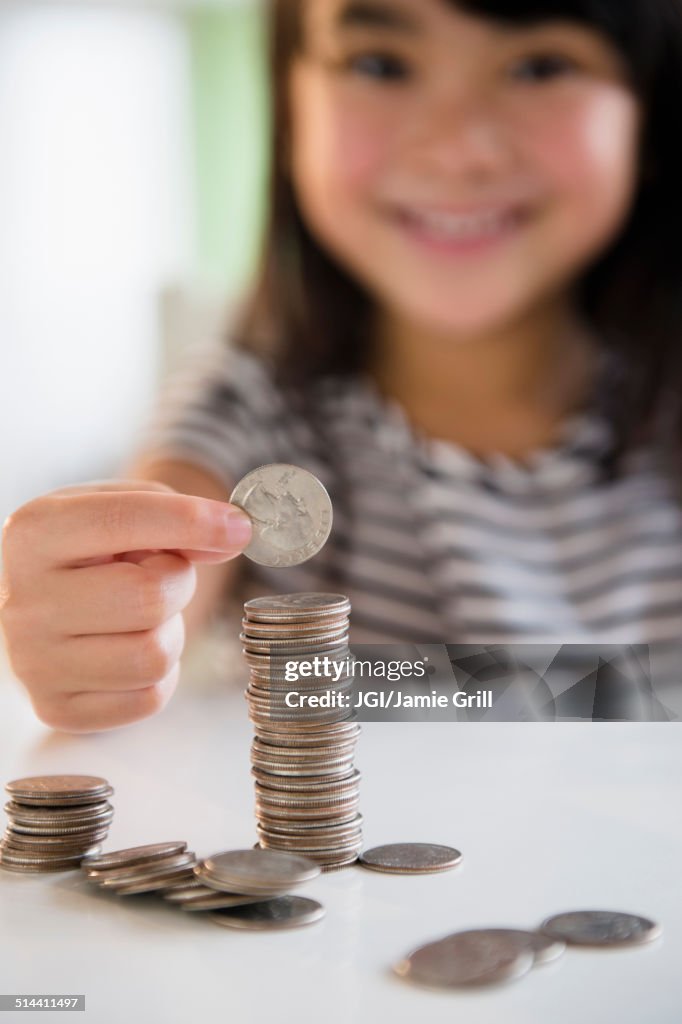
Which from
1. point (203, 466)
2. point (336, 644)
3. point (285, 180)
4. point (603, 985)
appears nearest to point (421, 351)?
point (285, 180)

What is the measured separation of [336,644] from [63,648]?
25 centimetres

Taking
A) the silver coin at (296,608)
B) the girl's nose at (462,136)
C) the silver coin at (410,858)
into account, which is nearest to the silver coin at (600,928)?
the silver coin at (410,858)

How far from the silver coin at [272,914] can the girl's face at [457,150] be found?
3.40 feet

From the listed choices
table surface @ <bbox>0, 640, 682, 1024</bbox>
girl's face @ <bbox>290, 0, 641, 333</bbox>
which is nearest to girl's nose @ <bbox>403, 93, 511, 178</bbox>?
girl's face @ <bbox>290, 0, 641, 333</bbox>

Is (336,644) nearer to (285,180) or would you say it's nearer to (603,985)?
(603,985)

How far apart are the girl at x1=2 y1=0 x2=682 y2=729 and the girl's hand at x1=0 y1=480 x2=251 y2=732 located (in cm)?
46

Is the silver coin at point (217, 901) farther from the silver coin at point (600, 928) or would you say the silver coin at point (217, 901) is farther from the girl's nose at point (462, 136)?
the girl's nose at point (462, 136)

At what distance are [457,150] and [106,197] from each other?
181 inches

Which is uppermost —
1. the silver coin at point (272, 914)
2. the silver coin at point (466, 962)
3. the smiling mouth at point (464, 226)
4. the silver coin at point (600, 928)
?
the smiling mouth at point (464, 226)

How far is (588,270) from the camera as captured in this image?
66.9 inches

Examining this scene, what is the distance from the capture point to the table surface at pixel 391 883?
0.52 metres

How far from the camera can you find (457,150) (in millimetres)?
1455

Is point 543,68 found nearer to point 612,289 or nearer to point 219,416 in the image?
point 612,289

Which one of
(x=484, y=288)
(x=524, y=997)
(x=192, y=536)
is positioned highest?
(x=484, y=288)
